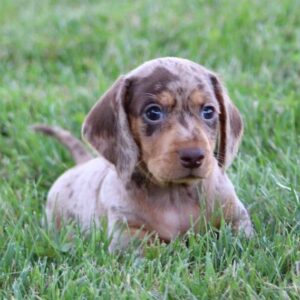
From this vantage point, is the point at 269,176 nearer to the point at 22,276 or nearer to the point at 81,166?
the point at 81,166

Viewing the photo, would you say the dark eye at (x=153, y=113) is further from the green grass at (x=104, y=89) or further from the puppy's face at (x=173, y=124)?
the green grass at (x=104, y=89)

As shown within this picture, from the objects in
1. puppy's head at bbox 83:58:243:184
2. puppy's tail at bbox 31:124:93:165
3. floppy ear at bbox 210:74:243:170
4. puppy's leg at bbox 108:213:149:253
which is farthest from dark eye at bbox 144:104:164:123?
puppy's tail at bbox 31:124:93:165

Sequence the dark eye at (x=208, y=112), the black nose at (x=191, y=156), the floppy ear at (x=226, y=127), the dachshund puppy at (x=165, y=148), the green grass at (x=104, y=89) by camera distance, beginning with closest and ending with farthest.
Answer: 1. the green grass at (x=104, y=89)
2. the black nose at (x=191, y=156)
3. the dachshund puppy at (x=165, y=148)
4. the dark eye at (x=208, y=112)
5. the floppy ear at (x=226, y=127)

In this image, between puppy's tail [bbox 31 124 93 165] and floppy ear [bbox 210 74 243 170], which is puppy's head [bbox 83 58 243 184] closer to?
floppy ear [bbox 210 74 243 170]

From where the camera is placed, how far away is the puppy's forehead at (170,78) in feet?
12.9

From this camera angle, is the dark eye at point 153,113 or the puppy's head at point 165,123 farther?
the dark eye at point 153,113

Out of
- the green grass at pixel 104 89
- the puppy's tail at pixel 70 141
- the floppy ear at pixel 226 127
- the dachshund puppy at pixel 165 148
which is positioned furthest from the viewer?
the puppy's tail at pixel 70 141

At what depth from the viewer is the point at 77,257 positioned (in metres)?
3.91

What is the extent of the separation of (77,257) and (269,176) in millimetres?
1219

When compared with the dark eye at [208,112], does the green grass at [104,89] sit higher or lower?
lower

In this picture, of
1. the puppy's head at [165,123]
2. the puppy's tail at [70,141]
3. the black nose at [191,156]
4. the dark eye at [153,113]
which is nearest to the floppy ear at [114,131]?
the puppy's head at [165,123]

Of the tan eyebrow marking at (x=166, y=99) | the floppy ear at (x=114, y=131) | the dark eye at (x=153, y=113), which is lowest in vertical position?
the floppy ear at (x=114, y=131)

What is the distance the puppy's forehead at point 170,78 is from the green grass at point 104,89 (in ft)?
2.20

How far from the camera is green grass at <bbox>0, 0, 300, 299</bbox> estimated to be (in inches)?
140
